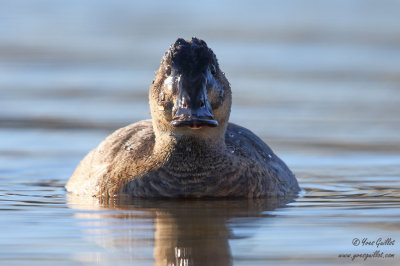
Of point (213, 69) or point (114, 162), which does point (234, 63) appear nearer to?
point (114, 162)

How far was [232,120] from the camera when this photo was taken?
16453 mm

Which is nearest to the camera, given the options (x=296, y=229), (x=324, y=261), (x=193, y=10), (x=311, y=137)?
(x=324, y=261)

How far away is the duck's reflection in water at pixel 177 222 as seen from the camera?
820 centimetres

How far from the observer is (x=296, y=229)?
29.8 ft

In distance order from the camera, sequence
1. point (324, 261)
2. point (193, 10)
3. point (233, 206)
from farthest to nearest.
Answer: point (193, 10), point (233, 206), point (324, 261)

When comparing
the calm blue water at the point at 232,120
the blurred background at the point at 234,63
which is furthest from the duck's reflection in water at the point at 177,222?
the blurred background at the point at 234,63

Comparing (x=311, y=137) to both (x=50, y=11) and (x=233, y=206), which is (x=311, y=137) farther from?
(x=50, y=11)

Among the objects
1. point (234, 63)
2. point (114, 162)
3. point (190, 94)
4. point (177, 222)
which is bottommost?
point (177, 222)

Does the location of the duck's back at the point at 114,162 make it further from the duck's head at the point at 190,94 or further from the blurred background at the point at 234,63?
the blurred background at the point at 234,63

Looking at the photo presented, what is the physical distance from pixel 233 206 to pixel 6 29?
15694 millimetres

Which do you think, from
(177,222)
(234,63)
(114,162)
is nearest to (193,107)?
(177,222)

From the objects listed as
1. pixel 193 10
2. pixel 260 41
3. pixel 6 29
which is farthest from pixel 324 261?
pixel 193 10

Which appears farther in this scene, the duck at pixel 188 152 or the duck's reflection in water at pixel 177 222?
the duck at pixel 188 152

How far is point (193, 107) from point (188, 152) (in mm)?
896
